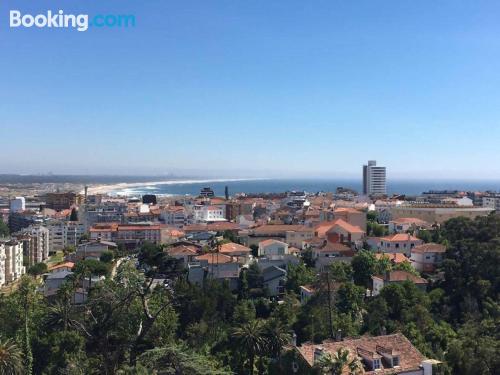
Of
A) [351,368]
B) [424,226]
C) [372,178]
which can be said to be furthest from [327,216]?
[372,178]

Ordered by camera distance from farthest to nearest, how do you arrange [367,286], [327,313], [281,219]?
[281,219] → [367,286] → [327,313]

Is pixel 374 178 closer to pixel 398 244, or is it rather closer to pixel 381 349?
pixel 398 244

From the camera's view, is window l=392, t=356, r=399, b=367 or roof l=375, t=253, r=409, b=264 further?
roof l=375, t=253, r=409, b=264

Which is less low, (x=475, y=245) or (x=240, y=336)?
(x=475, y=245)

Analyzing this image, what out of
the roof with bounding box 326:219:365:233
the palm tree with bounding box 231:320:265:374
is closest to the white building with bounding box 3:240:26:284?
the roof with bounding box 326:219:365:233

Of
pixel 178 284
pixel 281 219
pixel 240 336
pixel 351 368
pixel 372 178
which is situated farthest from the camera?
pixel 372 178

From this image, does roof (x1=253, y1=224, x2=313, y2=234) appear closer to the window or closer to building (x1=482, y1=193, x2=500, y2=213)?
the window

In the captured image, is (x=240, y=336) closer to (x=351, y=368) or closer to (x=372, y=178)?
(x=351, y=368)
